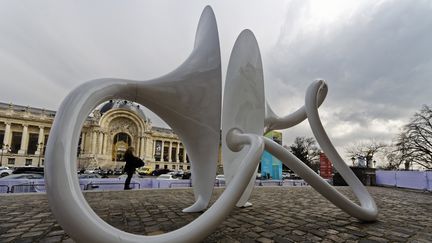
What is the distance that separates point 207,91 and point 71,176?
3642 mm

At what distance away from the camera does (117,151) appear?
63812 millimetres

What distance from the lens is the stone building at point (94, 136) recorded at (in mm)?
55250

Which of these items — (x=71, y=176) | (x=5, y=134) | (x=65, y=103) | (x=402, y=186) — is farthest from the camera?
(x=5, y=134)

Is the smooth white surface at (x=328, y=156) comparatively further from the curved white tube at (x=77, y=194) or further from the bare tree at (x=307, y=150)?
the bare tree at (x=307, y=150)

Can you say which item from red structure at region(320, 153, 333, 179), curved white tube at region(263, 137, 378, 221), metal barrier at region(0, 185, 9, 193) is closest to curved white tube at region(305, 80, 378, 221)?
curved white tube at region(263, 137, 378, 221)

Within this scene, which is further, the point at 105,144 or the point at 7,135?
the point at 105,144

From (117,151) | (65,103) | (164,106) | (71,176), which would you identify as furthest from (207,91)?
(117,151)

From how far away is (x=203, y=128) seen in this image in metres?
5.74

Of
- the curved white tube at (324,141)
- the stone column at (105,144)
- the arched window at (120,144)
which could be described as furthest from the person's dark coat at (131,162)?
the arched window at (120,144)

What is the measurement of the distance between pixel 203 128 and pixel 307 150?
6456 centimetres

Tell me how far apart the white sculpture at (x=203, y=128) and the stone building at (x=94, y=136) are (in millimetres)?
46460

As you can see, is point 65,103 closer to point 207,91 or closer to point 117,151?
point 207,91

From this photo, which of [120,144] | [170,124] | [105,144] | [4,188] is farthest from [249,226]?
[120,144]

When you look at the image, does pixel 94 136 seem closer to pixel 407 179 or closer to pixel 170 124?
pixel 407 179
